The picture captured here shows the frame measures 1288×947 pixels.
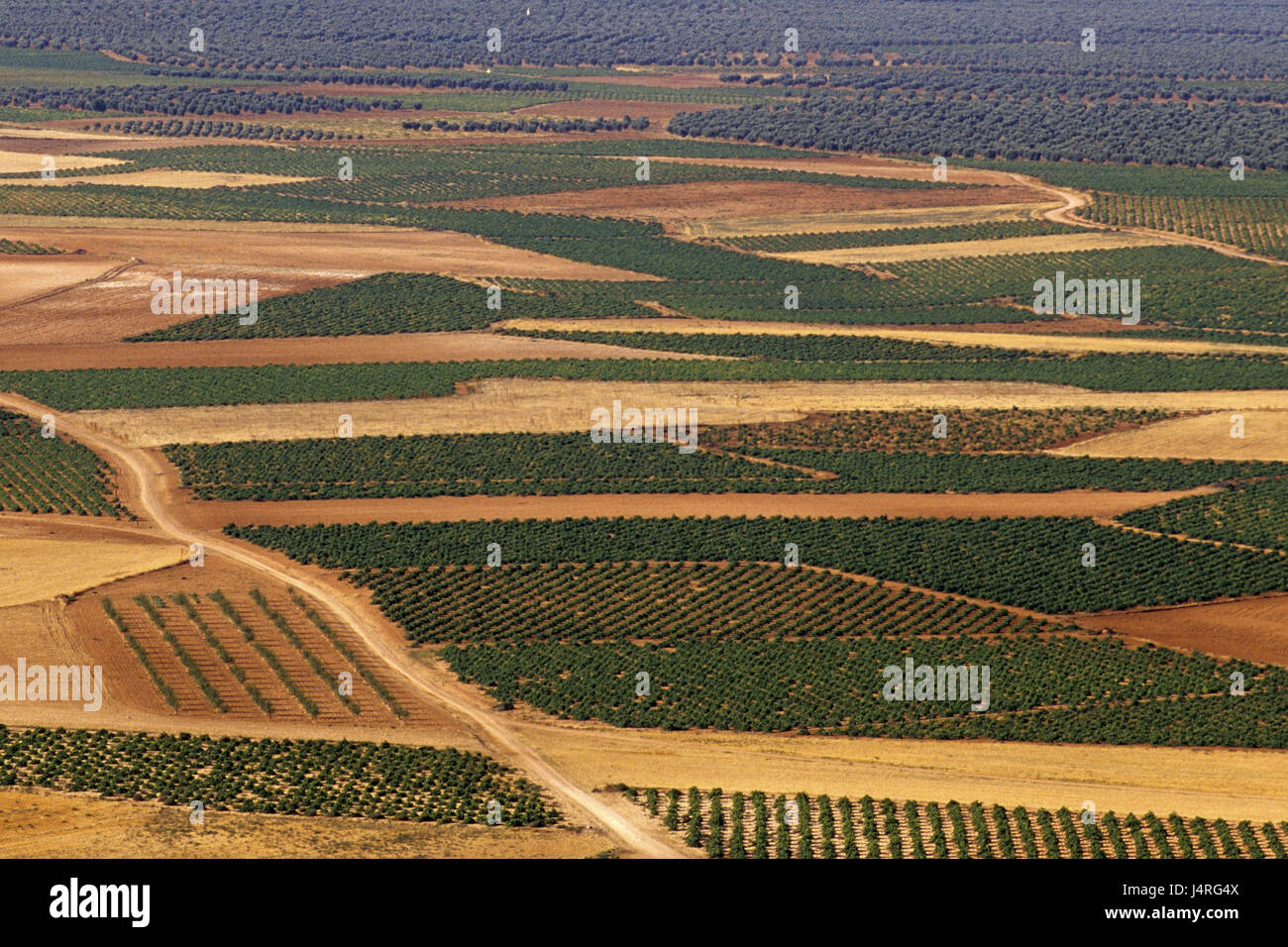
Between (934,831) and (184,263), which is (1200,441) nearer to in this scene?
(934,831)

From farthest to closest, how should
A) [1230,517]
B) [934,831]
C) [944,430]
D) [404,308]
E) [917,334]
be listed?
[404,308] < [917,334] < [944,430] < [1230,517] < [934,831]

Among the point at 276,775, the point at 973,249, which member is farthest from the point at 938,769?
the point at 973,249

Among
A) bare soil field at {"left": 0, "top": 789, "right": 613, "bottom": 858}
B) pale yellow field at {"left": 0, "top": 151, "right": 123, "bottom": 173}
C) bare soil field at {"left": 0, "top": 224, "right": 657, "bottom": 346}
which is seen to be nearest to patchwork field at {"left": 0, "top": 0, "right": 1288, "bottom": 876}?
bare soil field at {"left": 0, "top": 789, "right": 613, "bottom": 858}

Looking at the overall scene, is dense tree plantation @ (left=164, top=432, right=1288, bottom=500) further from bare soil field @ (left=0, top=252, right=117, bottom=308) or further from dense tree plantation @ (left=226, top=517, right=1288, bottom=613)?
bare soil field @ (left=0, top=252, right=117, bottom=308)

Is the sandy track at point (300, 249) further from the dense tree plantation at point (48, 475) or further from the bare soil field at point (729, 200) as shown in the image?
the dense tree plantation at point (48, 475)

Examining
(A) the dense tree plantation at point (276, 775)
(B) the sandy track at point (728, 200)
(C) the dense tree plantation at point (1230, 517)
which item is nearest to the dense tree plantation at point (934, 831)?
(A) the dense tree plantation at point (276, 775)

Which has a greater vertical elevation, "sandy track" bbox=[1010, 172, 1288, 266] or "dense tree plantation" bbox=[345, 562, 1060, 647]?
"sandy track" bbox=[1010, 172, 1288, 266]
